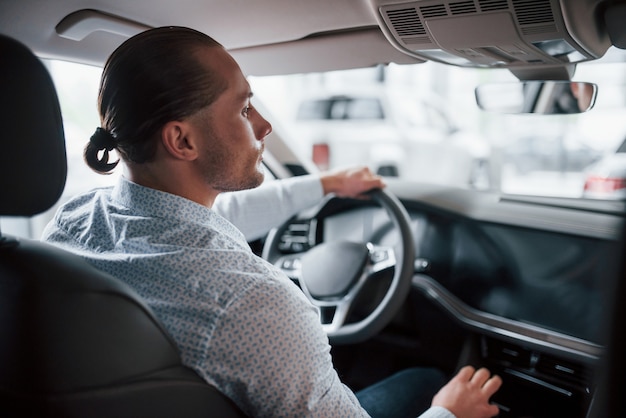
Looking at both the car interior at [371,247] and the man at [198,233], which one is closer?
the car interior at [371,247]

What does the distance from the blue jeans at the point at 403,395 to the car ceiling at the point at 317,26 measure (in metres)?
1.01

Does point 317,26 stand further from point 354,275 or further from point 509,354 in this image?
point 509,354

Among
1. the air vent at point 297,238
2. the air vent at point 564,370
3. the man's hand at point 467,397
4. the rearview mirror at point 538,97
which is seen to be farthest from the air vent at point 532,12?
the air vent at point 297,238

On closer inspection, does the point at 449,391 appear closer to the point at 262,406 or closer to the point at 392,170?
the point at 262,406

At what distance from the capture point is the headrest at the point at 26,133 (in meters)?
0.93

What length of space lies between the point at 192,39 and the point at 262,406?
774mm

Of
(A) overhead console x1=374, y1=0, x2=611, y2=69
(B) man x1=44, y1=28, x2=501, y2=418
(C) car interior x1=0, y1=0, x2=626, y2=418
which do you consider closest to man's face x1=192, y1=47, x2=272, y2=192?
(B) man x1=44, y1=28, x2=501, y2=418

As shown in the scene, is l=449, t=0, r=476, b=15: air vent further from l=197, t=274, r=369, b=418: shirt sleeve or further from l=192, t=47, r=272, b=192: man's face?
l=197, t=274, r=369, b=418: shirt sleeve

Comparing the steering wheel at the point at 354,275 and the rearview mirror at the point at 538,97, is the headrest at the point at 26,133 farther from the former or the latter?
the rearview mirror at the point at 538,97

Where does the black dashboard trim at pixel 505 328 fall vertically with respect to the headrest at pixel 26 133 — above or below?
below

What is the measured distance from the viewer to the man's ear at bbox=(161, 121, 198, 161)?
1.20m

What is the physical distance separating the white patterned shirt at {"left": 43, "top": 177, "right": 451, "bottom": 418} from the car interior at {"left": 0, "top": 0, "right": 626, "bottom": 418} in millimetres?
58

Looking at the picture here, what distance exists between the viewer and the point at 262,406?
1.07 metres

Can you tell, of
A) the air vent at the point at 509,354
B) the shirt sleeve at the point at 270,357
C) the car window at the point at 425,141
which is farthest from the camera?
the car window at the point at 425,141
